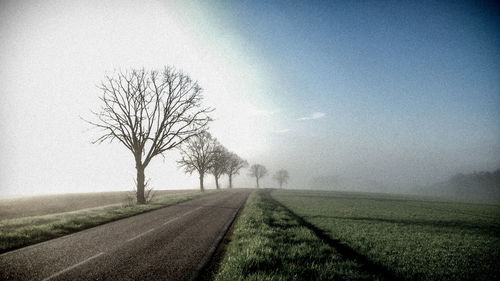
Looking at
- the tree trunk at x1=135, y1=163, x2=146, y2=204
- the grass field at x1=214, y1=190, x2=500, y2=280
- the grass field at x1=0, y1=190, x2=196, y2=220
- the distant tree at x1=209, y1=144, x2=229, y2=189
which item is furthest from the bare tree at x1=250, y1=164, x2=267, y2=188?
the grass field at x1=214, y1=190, x2=500, y2=280

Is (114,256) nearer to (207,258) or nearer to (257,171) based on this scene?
(207,258)

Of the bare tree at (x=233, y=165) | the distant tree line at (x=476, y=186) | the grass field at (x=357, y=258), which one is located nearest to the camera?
the grass field at (x=357, y=258)

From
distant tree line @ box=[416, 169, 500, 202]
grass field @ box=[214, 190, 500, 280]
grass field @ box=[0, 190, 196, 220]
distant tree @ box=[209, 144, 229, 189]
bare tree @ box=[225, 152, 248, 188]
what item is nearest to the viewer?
grass field @ box=[214, 190, 500, 280]

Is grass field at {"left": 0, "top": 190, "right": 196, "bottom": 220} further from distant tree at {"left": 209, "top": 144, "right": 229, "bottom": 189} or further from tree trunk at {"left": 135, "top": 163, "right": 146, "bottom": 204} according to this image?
distant tree at {"left": 209, "top": 144, "right": 229, "bottom": 189}

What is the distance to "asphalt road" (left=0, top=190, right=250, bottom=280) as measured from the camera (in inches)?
178

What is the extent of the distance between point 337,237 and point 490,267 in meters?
4.41

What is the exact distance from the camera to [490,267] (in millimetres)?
6125

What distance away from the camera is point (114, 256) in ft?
18.3

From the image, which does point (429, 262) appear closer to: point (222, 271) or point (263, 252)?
point (263, 252)

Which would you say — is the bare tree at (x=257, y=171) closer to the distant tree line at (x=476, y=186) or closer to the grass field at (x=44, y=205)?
the grass field at (x=44, y=205)

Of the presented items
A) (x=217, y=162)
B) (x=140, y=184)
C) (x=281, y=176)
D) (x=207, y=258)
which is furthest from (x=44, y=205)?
(x=281, y=176)

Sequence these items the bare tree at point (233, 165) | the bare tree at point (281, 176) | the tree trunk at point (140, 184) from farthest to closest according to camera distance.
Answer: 1. the bare tree at point (281, 176)
2. the bare tree at point (233, 165)
3. the tree trunk at point (140, 184)

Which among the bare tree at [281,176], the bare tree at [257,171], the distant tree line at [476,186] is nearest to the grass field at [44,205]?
the bare tree at [257,171]

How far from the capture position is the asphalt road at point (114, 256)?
452cm
